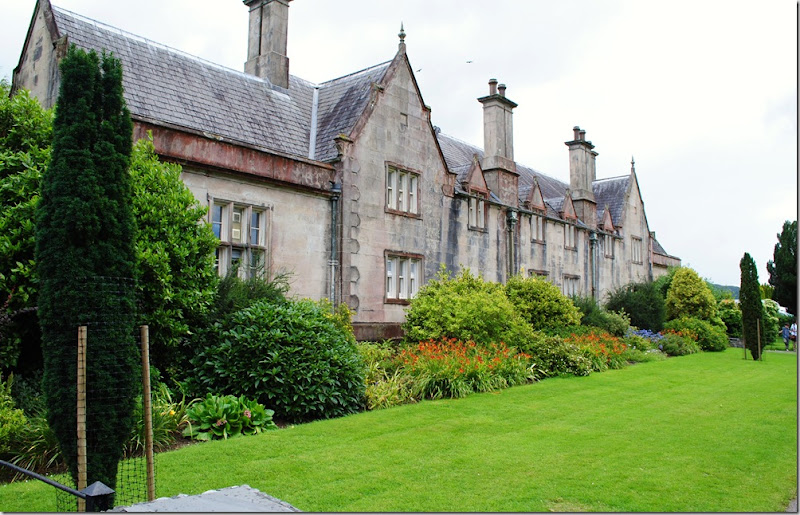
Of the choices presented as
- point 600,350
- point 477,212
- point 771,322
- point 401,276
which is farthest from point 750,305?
point 771,322

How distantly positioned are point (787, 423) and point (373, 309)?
10532 mm

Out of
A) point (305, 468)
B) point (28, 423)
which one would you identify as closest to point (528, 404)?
point (305, 468)

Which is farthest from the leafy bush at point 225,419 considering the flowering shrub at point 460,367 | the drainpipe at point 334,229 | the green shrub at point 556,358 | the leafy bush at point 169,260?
the green shrub at point 556,358

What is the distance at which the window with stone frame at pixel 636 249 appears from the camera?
36.7 m

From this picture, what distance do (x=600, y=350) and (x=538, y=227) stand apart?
32.4 feet

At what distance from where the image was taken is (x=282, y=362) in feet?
34.4

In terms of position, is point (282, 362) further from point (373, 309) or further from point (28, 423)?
point (373, 309)

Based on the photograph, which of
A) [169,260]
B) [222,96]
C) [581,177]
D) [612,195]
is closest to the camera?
[169,260]

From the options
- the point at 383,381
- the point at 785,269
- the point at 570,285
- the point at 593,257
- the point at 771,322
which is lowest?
the point at 383,381

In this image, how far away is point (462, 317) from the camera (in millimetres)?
16312

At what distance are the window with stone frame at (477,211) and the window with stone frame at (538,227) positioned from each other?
4.17 m

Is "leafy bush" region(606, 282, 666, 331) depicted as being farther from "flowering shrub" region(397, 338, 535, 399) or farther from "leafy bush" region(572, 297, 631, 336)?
"flowering shrub" region(397, 338, 535, 399)

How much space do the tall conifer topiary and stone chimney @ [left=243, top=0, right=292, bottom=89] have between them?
13631 mm

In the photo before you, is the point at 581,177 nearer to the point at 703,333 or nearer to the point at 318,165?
the point at 703,333
